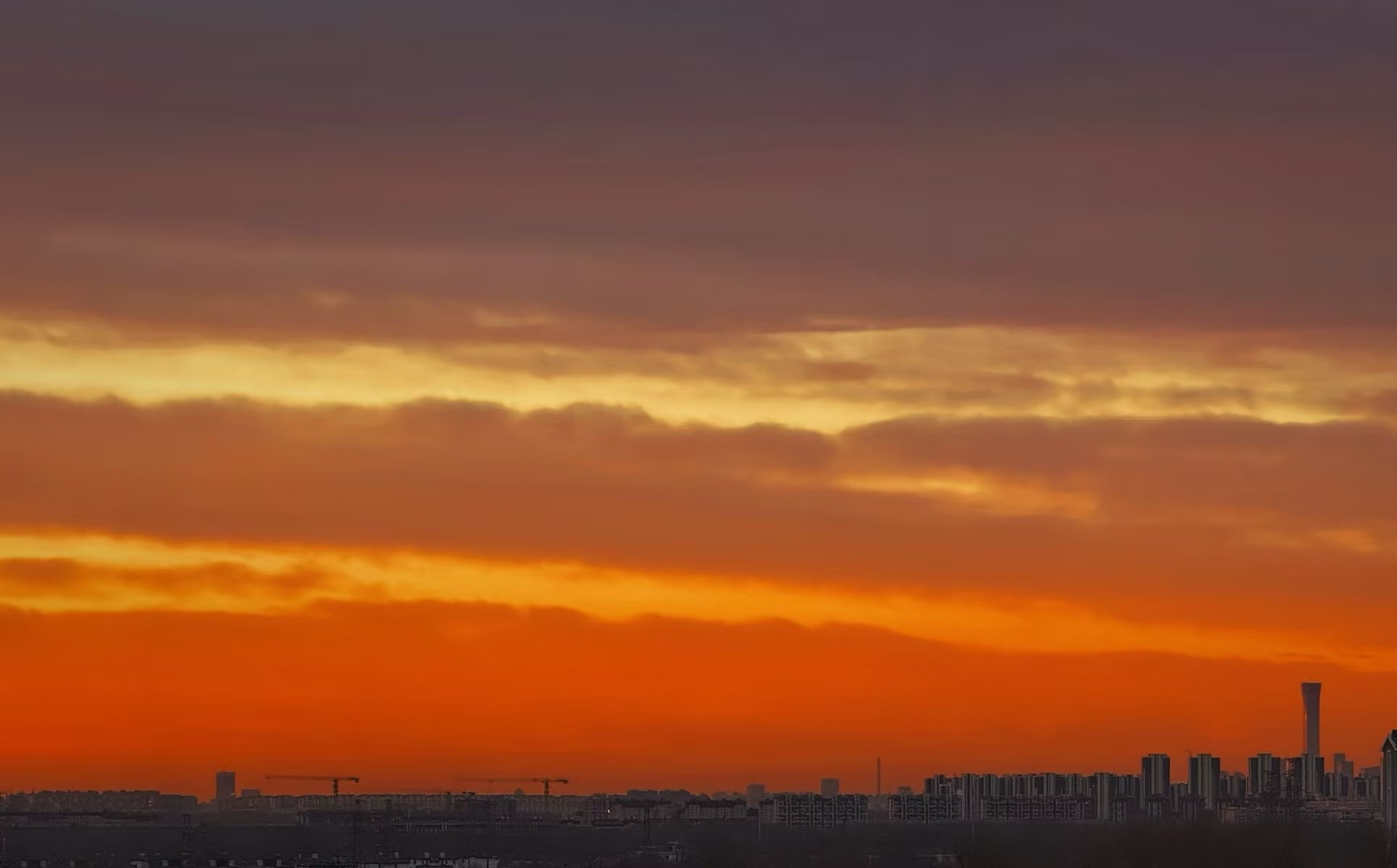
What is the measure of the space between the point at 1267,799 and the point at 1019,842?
26922mm

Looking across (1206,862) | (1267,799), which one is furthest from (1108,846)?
(1206,862)

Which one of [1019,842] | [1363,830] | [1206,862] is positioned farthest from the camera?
[1019,842]

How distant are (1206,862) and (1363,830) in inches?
1035

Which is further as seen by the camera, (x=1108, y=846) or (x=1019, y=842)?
(x=1019, y=842)

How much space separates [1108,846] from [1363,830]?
2117cm

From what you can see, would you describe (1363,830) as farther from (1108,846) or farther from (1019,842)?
(1019,842)

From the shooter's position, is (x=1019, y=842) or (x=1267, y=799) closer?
(x=1267, y=799)

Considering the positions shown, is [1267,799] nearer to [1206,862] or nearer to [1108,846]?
[1108,846]

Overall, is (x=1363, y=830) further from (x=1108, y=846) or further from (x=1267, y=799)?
(x=1108, y=846)

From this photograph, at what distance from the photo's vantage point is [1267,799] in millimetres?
178125

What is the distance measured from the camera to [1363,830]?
557ft

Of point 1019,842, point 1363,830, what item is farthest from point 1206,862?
point 1019,842

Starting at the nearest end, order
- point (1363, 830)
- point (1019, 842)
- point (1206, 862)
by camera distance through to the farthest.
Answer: point (1206, 862) < point (1363, 830) < point (1019, 842)

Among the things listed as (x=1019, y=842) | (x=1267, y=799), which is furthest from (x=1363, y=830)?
(x=1019, y=842)
